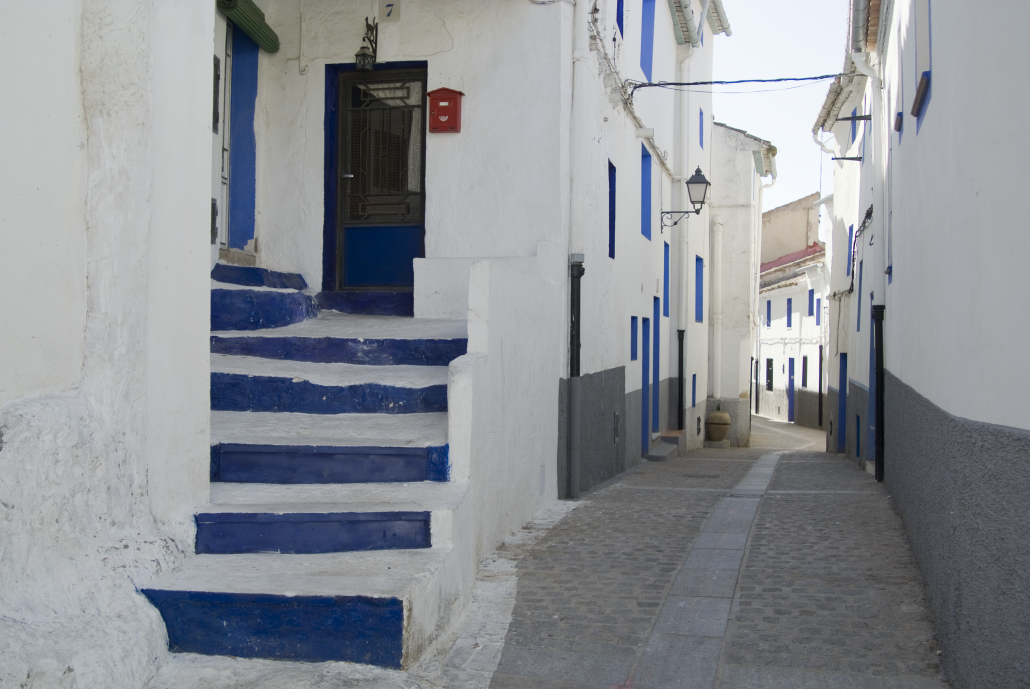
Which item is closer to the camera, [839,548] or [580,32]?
[839,548]

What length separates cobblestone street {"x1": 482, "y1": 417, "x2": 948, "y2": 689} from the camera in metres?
3.85

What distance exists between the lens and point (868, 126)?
13.1 metres

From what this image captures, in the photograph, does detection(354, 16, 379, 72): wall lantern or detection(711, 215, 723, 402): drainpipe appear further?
detection(711, 215, 723, 402): drainpipe

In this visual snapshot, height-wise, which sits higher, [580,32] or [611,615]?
[580,32]

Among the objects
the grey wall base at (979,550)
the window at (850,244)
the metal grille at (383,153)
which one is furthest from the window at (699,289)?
the grey wall base at (979,550)

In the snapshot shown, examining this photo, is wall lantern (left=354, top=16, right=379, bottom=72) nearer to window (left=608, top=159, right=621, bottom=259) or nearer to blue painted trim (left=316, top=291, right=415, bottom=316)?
blue painted trim (left=316, top=291, right=415, bottom=316)

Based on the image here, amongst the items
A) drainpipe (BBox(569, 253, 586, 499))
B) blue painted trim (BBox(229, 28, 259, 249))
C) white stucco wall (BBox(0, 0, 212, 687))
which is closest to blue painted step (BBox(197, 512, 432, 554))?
white stucco wall (BBox(0, 0, 212, 687))

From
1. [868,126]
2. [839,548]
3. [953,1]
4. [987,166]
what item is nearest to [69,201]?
[987,166]

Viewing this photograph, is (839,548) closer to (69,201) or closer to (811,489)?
(811,489)

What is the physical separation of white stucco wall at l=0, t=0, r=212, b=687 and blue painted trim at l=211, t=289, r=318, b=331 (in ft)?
8.57

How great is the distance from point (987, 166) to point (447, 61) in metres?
5.88

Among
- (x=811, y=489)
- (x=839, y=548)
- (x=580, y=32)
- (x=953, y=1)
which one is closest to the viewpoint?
(x=953, y=1)

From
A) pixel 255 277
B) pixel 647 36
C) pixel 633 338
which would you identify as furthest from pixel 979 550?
pixel 647 36

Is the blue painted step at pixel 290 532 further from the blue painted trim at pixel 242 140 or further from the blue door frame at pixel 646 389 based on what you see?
the blue door frame at pixel 646 389
